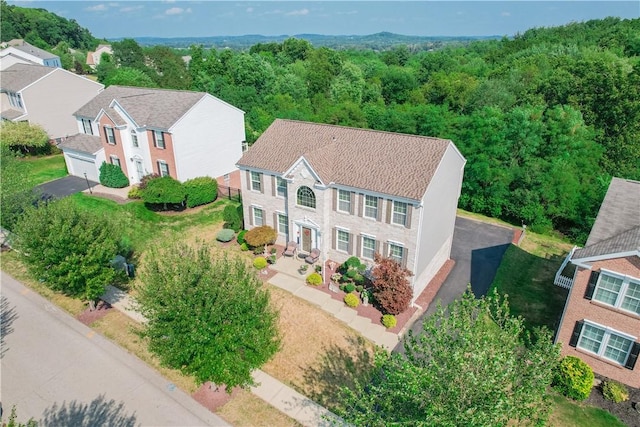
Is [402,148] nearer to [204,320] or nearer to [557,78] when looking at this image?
[204,320]

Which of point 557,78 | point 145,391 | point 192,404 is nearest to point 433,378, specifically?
point 192,404

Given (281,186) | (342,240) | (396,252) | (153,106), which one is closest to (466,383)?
(396,252)

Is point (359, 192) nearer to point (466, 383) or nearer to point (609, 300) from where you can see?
point (609, 300)

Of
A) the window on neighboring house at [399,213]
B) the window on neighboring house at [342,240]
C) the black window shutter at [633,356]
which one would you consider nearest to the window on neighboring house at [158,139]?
the window on neighboring house at [342,240]

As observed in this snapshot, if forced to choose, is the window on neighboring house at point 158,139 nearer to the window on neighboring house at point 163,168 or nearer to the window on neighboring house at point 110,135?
the window on neighboring house at point 163,168

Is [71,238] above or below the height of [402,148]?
below

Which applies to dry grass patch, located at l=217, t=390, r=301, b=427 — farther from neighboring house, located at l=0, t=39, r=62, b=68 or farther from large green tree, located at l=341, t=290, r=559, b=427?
neighboring house, located at l=0, t=39, r=62, b=68
